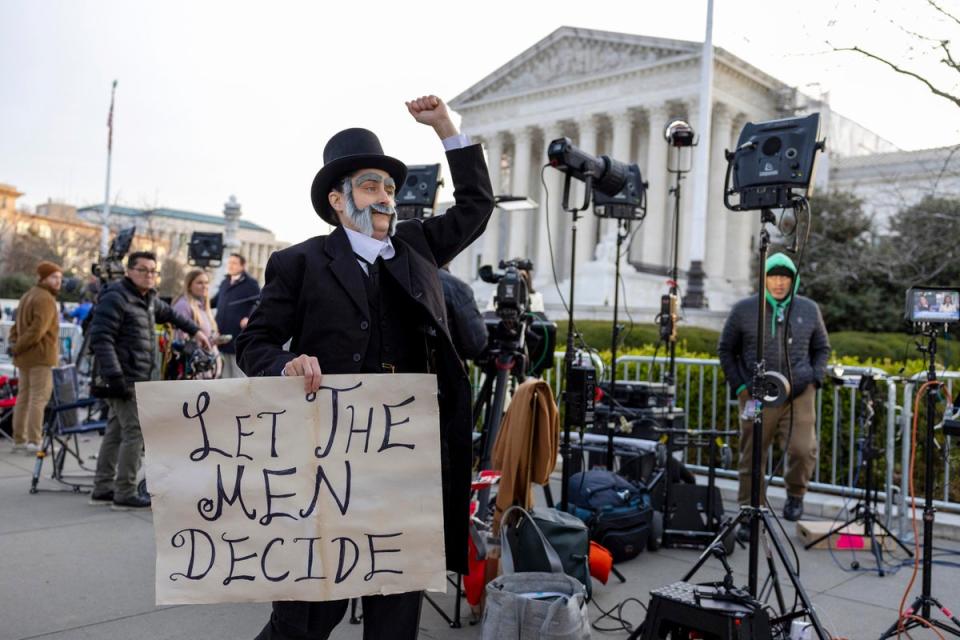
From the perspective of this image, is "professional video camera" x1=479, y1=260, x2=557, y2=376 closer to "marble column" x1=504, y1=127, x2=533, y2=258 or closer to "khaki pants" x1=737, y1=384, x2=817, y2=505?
"khaki pants" x1=737, y1=384, x2=817, y2=505

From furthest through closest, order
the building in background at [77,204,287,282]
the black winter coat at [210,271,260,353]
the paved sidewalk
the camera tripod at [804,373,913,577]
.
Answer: the building in background at [77,204,287,282] → the black winter coat at [210,271,260,353] → the camera tripod at [804,373,913,577] → the paved sidewalk

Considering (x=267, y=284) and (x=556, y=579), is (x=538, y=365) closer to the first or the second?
(x=556, y=579)

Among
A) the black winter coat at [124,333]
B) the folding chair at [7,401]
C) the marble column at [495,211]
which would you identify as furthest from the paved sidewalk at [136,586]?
the marble column at [495,211]

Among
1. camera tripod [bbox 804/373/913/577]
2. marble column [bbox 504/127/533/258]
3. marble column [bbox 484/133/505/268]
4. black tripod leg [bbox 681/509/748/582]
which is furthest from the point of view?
marble column [bbox 484/133/505/268]

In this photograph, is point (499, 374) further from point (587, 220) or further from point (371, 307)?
point (587, 220)

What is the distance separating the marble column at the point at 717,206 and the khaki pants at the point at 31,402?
38.1 meters

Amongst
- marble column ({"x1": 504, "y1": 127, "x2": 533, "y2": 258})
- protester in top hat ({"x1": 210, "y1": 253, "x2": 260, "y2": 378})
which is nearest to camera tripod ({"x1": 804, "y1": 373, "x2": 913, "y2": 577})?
protester in top hat ({"x1": 210, "y1": 253, "x2": 260, "y2": 378})

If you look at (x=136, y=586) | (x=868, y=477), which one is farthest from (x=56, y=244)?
(x=868, y=477)

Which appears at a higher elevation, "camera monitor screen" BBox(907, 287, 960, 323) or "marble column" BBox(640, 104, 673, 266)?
"marble column" BBox(640, 104, 673, 266)

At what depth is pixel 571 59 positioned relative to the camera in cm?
5025

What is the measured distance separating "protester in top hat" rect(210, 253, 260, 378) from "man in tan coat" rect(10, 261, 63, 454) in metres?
1.84

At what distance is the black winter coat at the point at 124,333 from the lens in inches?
263

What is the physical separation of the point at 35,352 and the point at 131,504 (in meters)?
3.48

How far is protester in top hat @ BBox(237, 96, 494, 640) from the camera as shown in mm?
2707
